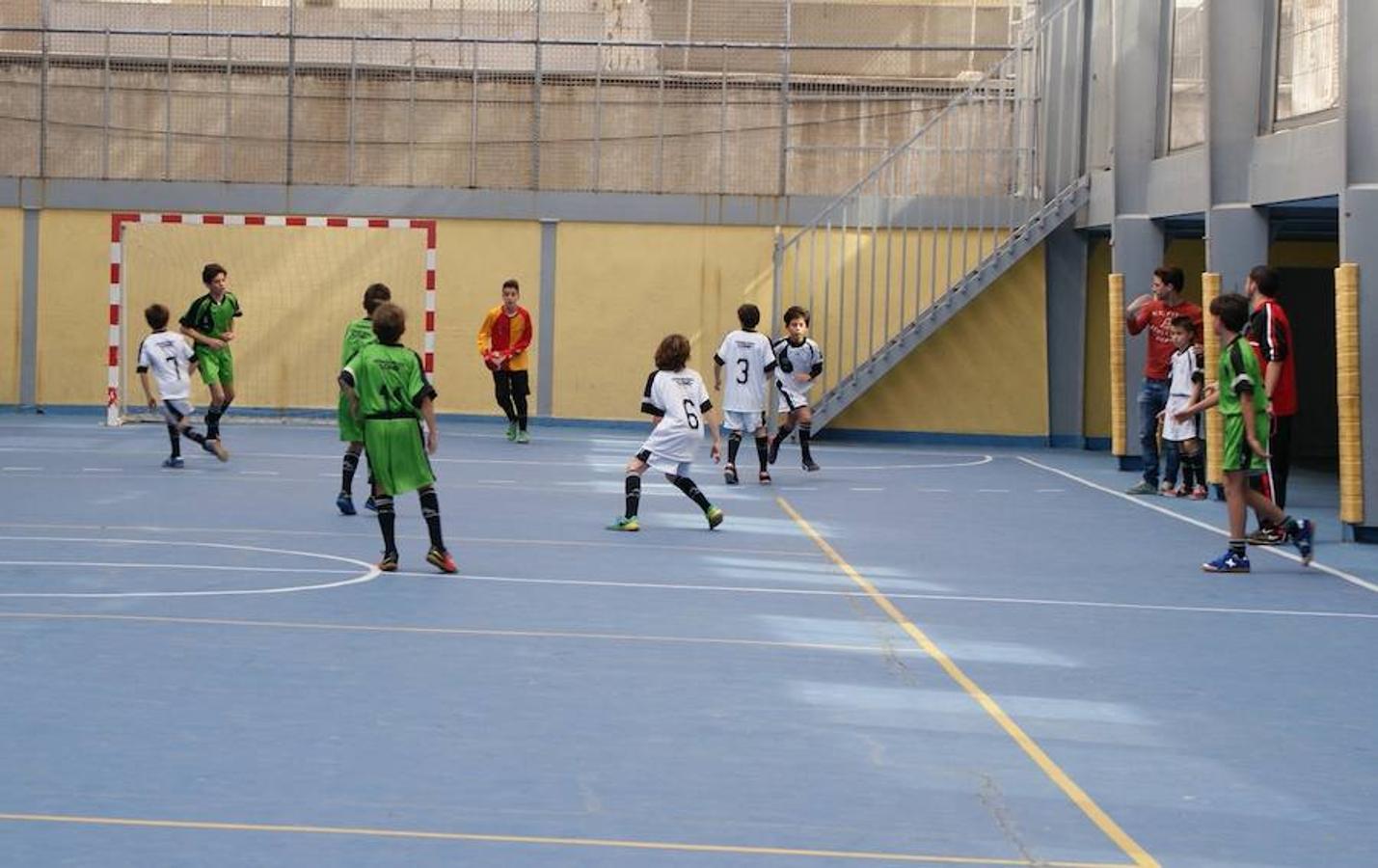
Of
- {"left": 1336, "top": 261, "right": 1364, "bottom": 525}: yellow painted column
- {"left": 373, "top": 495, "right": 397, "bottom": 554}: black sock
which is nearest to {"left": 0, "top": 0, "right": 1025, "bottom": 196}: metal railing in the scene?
{"left": 1336, "top": 261, "right": 1364, "bottom": 525}: yellow painted column

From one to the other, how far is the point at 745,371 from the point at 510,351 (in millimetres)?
5616

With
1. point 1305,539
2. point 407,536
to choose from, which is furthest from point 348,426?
point 1305,539

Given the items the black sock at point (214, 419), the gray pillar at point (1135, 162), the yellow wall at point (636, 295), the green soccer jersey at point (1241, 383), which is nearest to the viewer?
the green soccer jersey at point (1241, 383)

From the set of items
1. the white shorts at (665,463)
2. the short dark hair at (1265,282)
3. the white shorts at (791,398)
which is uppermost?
the short dark hair at (1265,282)

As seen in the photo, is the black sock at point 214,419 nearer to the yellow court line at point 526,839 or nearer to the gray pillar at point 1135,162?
the gray pillar at point 1135,162

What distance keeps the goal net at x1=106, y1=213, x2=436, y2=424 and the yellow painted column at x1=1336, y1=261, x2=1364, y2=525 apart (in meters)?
13.5

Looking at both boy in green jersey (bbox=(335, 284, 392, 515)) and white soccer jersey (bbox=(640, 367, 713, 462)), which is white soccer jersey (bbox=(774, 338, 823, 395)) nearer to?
white soccer jersey (bbox=(640, 367, 713, 462))

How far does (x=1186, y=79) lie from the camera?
22.1 meters

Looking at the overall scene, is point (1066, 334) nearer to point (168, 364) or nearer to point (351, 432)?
point (168, 364)

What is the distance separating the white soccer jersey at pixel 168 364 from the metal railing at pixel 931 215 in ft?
31.3

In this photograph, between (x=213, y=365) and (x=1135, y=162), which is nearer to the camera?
(x=213, y=365)

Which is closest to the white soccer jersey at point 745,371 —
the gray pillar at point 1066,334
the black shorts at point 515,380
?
the black shorts at point 515,380

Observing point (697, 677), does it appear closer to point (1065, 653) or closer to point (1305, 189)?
point (1065, 653)

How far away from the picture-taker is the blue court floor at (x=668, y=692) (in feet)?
21.7
